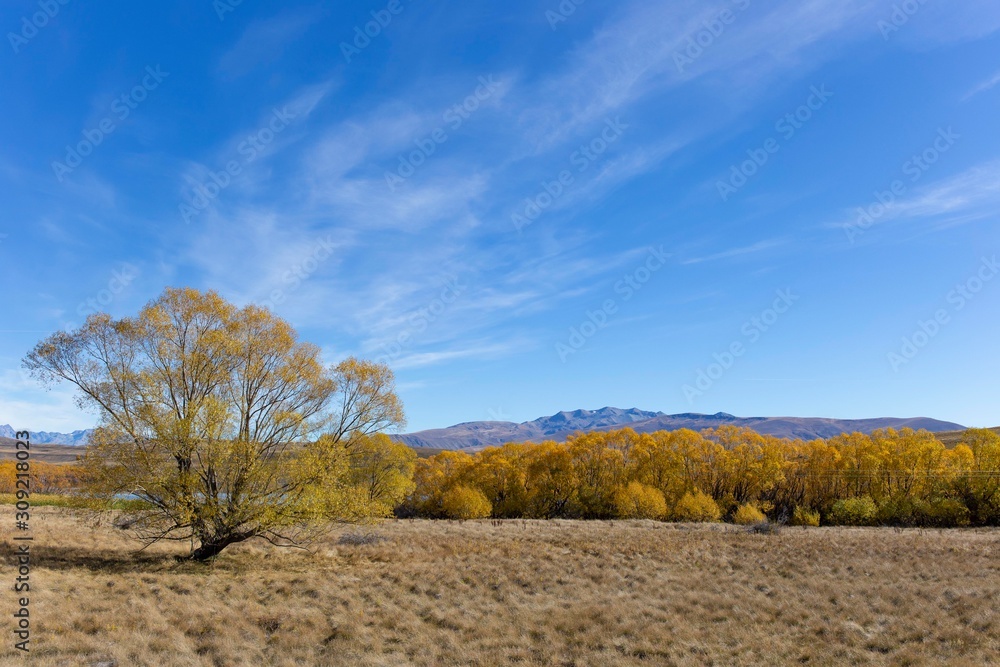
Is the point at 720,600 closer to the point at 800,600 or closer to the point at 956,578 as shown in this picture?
the point at 800,600

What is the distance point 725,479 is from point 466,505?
3546 centimetres

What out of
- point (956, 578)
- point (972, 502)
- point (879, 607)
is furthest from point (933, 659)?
point (972, 502)

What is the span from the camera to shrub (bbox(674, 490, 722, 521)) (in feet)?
199

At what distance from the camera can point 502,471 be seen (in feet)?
238

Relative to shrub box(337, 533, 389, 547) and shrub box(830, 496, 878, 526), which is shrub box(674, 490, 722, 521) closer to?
shrub box(830, 496, 878, 526)

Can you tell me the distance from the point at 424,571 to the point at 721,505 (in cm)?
5628

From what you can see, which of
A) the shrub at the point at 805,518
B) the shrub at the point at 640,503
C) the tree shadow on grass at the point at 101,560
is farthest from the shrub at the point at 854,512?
the tree shadow on grass at the point at 101,560

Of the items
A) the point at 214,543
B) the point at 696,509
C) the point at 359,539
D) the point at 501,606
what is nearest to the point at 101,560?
the point at 214,543

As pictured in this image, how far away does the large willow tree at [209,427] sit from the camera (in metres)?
19.1

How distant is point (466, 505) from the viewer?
6172cm

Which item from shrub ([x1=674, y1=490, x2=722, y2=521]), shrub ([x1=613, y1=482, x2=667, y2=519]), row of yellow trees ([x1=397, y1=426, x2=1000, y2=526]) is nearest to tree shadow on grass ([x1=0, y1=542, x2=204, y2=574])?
row of yellow trees ([x1=397, y1=426, x2=1000, y2=526])

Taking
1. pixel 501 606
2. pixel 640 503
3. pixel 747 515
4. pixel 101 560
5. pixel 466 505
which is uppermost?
pixel 101 560

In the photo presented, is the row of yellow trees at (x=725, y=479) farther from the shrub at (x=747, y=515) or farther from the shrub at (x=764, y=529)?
the shrub at (x=764, y=529)

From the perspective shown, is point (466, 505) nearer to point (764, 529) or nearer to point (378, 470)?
point (378, 470)
